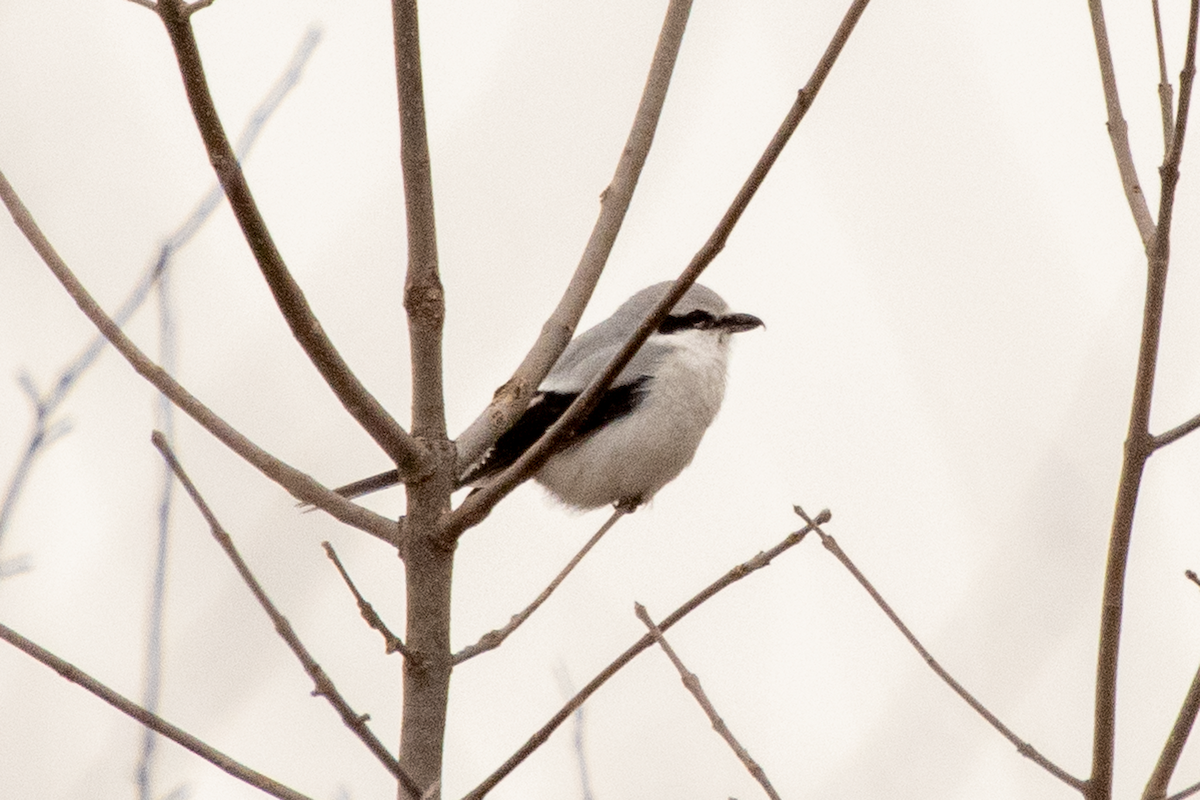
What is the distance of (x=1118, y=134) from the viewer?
184 centimetres

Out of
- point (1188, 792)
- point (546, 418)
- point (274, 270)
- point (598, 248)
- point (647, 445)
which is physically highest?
point (546, 418)

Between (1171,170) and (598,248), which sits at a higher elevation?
(598,248)

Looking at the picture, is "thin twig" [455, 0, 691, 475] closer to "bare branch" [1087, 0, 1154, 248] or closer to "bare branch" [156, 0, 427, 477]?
"bare branch" [156, 0, 427, 477]

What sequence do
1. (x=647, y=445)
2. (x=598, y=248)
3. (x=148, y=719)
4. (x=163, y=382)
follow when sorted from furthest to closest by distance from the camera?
(x=647, y=445)
(x=598, y=248)
(x=163, y=382)
(x=148, y=719)

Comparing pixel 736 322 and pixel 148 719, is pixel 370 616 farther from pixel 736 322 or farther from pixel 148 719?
pixel 736 322

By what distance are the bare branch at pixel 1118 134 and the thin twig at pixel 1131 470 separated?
24cm

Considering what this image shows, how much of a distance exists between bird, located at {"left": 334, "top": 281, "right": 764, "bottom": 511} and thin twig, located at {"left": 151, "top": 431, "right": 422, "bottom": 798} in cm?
266

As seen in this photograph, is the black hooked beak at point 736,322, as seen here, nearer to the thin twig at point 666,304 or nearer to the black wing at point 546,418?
the black wing at point 546,418

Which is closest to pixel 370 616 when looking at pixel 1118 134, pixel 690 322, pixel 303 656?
pixel 303 656

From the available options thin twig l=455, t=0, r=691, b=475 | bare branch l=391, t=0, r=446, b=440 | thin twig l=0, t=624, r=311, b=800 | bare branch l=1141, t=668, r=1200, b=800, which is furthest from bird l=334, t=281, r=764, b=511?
bare branch l=1141, t=668, r=1200, b=800

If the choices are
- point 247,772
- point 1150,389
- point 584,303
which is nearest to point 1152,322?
point 1150,389

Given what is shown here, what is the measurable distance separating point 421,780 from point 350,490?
2686mm

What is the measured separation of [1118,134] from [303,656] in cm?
130

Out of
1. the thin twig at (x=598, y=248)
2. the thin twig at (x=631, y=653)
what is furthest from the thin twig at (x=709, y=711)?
the thin twig at (x=598, y=248)
